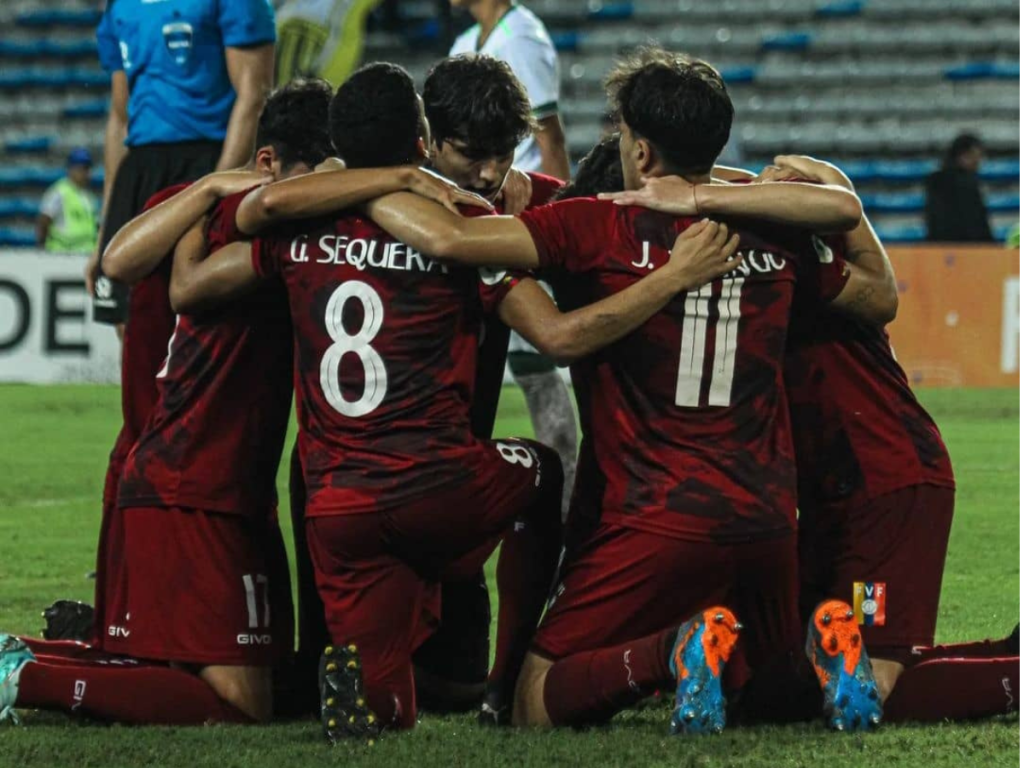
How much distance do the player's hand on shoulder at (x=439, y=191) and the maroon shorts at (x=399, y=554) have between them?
1.53 feet

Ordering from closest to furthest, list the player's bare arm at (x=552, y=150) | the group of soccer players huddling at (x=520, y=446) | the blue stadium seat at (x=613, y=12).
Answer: the group of soccer players huddling at (x=520, y=446), the player's bare arm at (x=552, y=150), the blue stadium seat at (x=613, y=12)

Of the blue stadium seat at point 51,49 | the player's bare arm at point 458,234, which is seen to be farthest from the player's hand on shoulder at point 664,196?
the blue stadium seat at point 51,49

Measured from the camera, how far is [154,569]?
361cm

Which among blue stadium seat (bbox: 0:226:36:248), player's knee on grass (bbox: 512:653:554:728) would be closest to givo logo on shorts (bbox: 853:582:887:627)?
player's knee on grass (bbox: 512:653:554:728)

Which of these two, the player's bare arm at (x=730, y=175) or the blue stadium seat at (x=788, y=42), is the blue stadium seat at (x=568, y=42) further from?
the player's bare arm at (x=730, y=175)

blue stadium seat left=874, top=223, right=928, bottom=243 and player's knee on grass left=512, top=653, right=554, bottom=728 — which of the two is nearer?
player's knee on grass left=512, top=653, right=554, bottom=728

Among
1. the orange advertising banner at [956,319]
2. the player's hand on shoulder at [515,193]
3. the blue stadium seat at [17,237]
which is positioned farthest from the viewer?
the blue stadium seat at [17,237]

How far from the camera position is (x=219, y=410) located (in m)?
3.62

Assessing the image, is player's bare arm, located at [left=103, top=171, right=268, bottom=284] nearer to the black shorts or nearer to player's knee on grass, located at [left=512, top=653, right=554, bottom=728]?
player's knee on grass, located at [left=512, top=653, right=554, bottom=728]

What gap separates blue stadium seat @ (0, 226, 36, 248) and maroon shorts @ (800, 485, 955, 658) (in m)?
13.8

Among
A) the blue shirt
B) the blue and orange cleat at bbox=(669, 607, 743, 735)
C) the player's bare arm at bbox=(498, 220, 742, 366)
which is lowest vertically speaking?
the blue and orange cleat at bbox=(669, 607, 743, 735)

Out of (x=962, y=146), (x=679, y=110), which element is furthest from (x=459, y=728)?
(x=962, y=146)

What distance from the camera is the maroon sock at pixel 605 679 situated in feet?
10.4

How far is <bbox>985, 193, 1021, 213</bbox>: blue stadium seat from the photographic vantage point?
1530 centimetres
